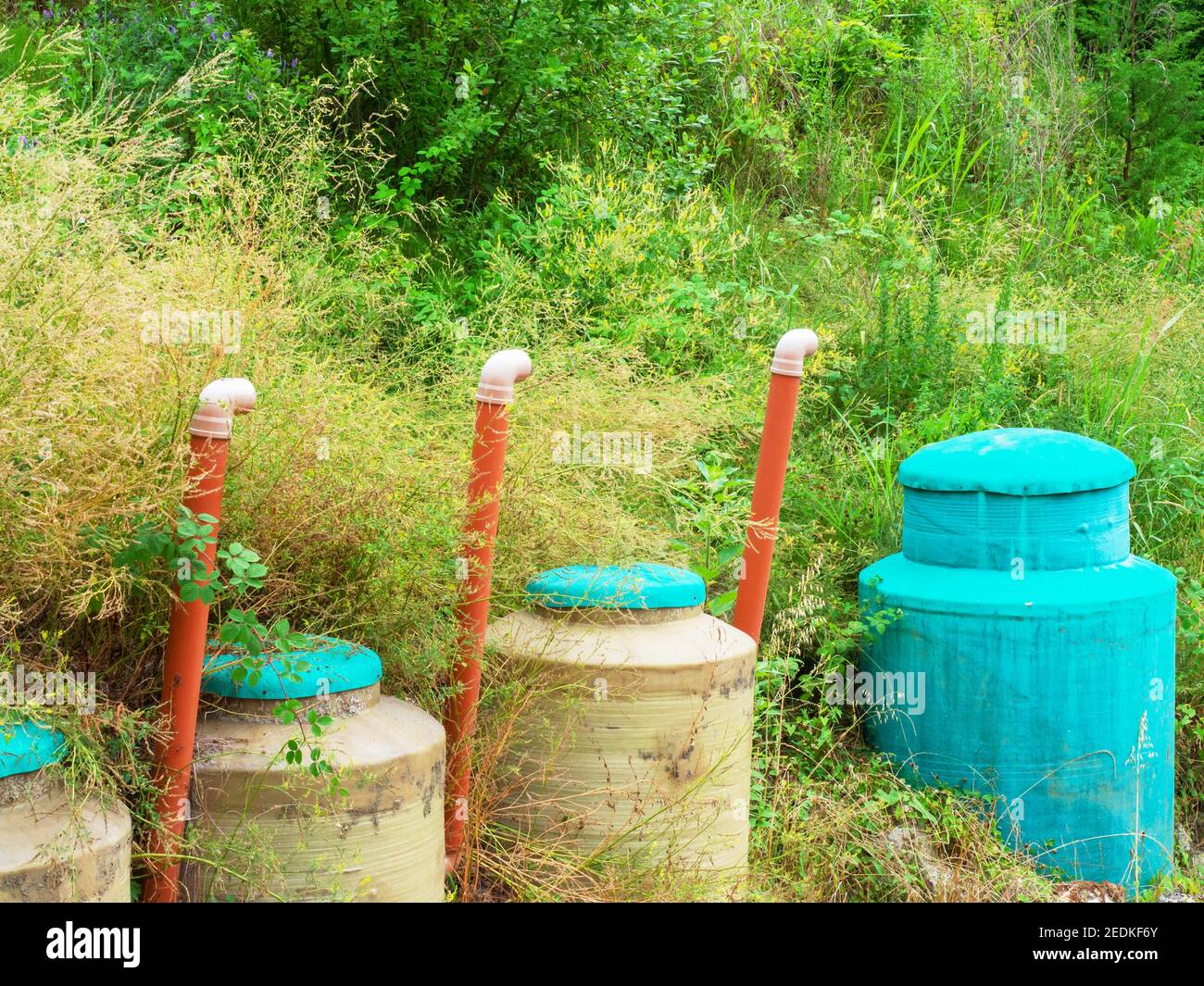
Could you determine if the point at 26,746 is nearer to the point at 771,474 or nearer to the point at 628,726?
the point at 628,726

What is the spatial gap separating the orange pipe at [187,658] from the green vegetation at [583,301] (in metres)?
0.06

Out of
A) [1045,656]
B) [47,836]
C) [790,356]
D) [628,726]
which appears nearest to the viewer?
[47,836]

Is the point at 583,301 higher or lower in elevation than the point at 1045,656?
higher

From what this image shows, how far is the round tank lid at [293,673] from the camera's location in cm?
233

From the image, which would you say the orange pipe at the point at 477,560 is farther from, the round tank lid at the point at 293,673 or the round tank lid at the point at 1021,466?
the round tank lid at the point at 1021,466

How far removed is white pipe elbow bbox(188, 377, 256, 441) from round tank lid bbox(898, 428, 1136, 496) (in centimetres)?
215

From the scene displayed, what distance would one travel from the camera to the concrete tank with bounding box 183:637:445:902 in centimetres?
228

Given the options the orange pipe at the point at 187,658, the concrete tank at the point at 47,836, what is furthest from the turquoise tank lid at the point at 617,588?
the concrete tank at the point at 47,836

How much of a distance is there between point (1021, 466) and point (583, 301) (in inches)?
80.4

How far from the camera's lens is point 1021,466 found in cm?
351

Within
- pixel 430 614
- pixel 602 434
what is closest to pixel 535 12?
pixel 602 434

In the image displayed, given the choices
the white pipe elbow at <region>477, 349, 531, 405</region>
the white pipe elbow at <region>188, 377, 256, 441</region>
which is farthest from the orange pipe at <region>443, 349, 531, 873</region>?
the white pipe elbow at <region>188, 377, 256, 441</region>

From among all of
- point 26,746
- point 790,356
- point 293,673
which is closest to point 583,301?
point 790,356
